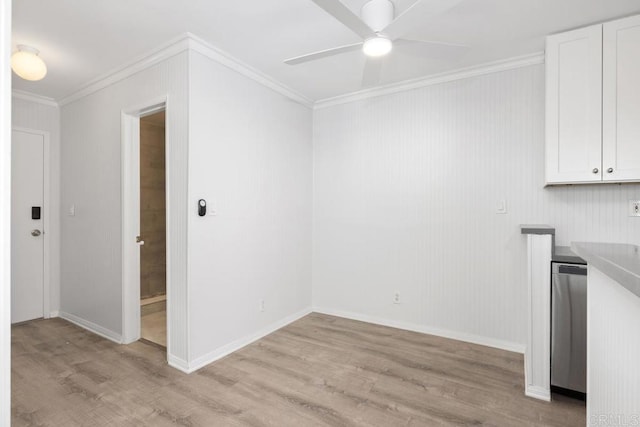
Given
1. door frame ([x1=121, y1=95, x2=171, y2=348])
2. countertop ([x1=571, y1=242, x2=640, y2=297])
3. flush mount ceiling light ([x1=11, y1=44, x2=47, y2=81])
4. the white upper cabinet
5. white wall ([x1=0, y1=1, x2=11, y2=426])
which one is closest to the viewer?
countertop ([x1=571, y1=242, x2=640, y2=297])

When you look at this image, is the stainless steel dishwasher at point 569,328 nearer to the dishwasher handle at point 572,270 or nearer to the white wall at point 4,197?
the dishwasher handle at point 572,270

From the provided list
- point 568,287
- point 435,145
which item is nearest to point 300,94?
point 435,145

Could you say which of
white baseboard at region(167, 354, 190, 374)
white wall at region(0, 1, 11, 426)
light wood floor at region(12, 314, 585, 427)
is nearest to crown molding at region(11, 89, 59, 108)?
light wood floor at region(12, 314, 585, 427)

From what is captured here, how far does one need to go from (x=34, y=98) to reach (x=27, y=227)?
4.80 ft

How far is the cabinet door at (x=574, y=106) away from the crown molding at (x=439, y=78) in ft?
1.22

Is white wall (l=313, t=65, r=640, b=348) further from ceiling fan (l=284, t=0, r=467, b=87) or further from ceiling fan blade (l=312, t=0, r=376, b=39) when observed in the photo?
ceiling fan blade (l=312, t=0, r=376, b=39)

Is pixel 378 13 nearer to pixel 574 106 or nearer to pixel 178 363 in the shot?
pixel 574 106

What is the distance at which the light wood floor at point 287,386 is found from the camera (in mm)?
1967

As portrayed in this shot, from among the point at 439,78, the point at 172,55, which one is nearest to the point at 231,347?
the point at 172,55

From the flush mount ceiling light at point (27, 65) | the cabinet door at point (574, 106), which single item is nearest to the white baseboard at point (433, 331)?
the cabinet door at point (574, 106)

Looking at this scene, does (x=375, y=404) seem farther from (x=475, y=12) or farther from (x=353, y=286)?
(x=475, y=12)

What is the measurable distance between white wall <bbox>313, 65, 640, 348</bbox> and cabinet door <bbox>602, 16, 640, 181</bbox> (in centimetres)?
38

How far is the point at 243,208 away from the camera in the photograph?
3031mm

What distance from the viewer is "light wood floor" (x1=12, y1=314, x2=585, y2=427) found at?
1.97m
